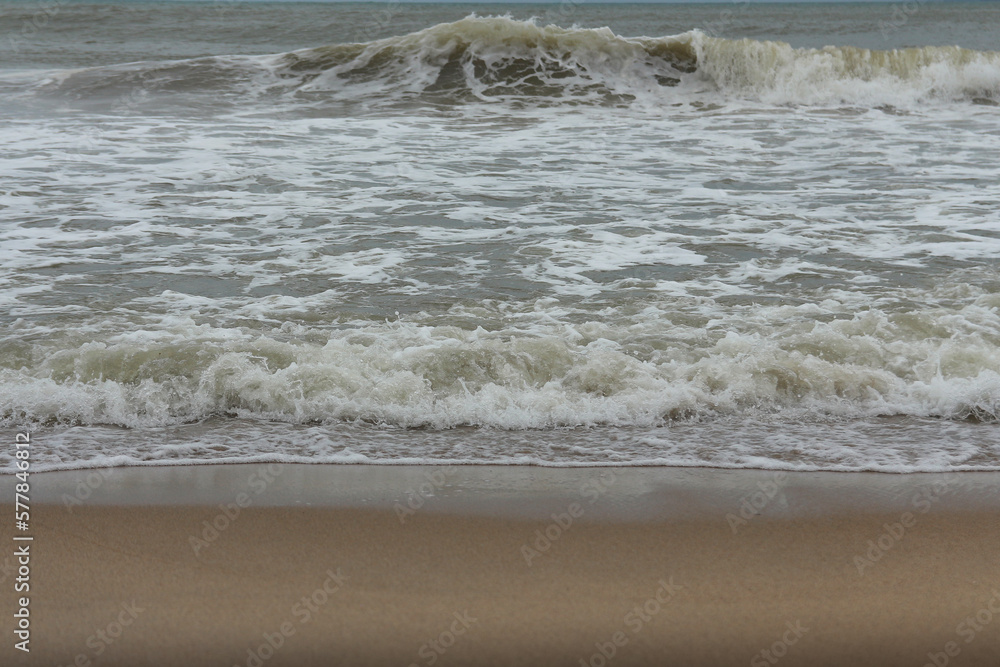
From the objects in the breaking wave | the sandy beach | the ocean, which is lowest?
the sandy beach

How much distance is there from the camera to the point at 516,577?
2.98m

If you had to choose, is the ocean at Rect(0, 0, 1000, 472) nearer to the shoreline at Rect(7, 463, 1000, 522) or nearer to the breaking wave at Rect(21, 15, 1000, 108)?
the shoreline at Rect(7, 463, 1000, 522)

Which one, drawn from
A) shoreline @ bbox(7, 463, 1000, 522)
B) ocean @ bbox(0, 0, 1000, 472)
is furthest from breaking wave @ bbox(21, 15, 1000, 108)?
shoreline @ bbox(7, 463, 1000, 522)

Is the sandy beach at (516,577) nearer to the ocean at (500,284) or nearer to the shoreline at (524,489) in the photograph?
the shoreline at (524,489)

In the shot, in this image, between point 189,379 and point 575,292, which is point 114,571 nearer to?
point 189,379

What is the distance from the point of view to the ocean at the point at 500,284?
13.7 feet

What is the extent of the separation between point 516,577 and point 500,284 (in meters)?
3.23

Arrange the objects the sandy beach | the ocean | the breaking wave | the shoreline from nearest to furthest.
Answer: the sandy beach < the shoreline < the ocean < the breaking wave

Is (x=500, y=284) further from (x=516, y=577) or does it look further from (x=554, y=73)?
(x=554, y=73)

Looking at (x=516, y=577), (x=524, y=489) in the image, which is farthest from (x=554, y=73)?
(x=516, y=577)

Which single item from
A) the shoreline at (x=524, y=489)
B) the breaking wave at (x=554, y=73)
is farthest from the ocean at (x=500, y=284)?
the breaking wave at (x=554, y=73)

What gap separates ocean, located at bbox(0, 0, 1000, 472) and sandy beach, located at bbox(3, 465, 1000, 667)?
0.41m

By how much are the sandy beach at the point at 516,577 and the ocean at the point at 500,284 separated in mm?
413

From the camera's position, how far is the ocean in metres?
4.18
